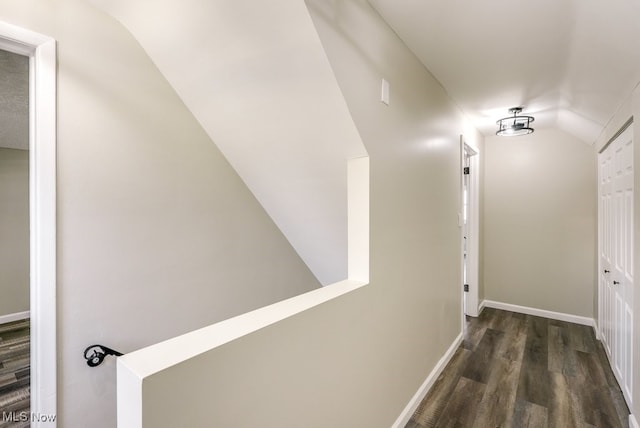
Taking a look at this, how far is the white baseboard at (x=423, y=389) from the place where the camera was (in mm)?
1981

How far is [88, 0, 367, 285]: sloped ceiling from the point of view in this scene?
1301mm

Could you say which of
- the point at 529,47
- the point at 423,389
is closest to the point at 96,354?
the point at 423,389

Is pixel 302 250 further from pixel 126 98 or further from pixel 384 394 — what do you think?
pixel 126 98

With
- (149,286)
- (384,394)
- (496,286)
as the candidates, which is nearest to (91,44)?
(149,286)

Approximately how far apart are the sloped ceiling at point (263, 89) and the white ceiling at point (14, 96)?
462mm

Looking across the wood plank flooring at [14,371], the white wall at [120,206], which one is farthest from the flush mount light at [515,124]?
the wood plank flooring at [14,371]

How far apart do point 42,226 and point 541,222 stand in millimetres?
4764

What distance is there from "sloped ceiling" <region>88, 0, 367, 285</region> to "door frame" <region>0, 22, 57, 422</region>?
42 centimetres

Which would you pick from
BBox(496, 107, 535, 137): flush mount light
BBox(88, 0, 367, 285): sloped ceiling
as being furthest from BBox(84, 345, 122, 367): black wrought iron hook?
BBox(496, 107, 535, 137): flush mount light

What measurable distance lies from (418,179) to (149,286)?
1.82m

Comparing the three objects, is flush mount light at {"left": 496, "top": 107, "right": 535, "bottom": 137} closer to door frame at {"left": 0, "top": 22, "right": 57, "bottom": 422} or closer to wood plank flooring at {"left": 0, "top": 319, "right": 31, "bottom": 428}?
door frame at {"left": 0, "top": 22, "right": 57, "bottom": 422}

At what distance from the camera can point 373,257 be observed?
5.34ft

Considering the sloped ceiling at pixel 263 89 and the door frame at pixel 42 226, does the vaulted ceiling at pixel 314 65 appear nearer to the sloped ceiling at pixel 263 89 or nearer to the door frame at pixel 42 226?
the sloped ceiling at pixel 263 89

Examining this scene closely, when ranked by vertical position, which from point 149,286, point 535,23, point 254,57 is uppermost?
point 535,23
